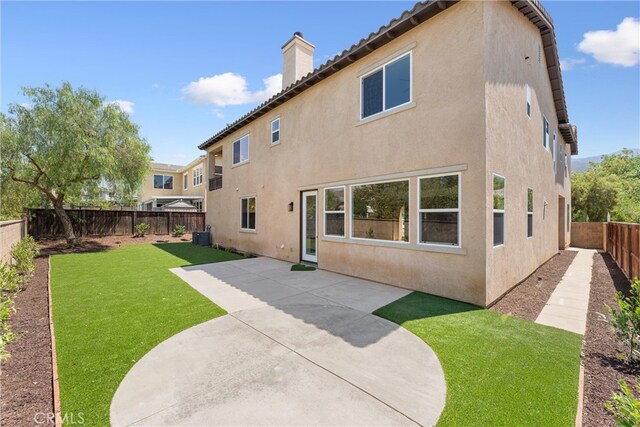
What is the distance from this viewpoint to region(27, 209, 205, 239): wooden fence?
17.5 metres

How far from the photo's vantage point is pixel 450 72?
674cm

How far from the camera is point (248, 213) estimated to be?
14883mm

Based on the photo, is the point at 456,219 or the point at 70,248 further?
the point at 70,248

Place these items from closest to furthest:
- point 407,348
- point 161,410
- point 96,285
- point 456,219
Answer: point 161,410 → point 407,348 → point 456,219 → point 96,285

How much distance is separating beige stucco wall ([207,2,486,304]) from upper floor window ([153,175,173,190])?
25.2 m

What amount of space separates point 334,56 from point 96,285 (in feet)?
32.6

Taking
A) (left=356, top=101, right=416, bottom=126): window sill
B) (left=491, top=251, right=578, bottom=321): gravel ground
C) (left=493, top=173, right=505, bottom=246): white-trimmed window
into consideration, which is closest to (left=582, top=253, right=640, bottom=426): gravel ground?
(left=491, top=251, right=578, bottom=321): gravel ground

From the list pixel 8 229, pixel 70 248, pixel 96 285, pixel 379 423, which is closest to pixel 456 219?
pixel 379 423

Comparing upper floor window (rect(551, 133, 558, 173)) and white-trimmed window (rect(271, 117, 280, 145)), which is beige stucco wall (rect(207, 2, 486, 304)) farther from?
upper floor window (rect(551, 133, 558, 173))

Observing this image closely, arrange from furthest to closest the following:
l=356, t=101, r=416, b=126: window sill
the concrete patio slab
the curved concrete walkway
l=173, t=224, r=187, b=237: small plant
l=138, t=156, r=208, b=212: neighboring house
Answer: l=138, t=156, r=208, b=212: neighboring house < l=173, t=224, r=187, b=237: small plant < l=356, t=101, r=416, b=126: window sill < the concrete patio slab < the curved concrete walkway

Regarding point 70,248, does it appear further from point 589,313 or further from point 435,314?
point 589,313

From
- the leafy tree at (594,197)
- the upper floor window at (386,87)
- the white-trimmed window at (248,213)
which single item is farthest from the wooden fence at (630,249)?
the leafy tree at (594,197)

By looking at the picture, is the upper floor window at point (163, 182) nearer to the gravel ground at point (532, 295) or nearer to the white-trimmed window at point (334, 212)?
the white-trimmed window at point (334, 212)

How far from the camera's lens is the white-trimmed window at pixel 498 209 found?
265 inches
